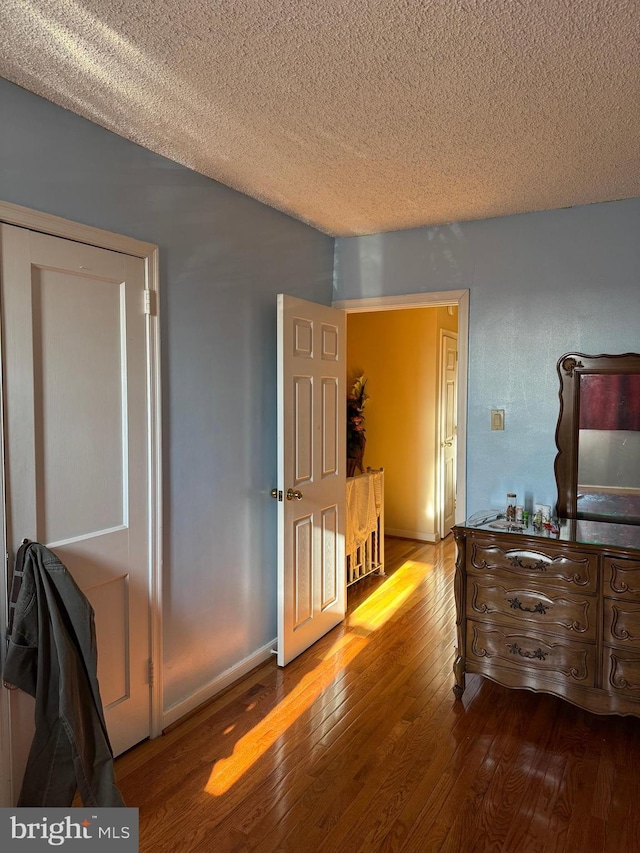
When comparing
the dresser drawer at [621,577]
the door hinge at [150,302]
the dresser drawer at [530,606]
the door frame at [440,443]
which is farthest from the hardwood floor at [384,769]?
the door frame at [440,443]

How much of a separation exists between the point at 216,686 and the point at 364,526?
192 centimetres

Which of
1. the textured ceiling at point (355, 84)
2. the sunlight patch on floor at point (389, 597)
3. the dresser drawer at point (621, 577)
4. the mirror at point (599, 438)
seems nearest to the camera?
the textured ceiling at point (355, 84)

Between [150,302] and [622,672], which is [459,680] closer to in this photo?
[622,672]

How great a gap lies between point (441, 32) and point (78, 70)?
111cm

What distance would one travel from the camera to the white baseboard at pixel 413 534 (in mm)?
5832

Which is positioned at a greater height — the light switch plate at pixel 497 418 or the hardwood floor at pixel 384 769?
the light switch plate at pixel 497 418

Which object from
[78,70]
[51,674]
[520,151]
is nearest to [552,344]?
[520,151]

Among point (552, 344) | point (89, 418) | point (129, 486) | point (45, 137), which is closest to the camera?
point (45, 137)

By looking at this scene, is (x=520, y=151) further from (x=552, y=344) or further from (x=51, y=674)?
(x=51, y=674)

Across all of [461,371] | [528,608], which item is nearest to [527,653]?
[528,608]

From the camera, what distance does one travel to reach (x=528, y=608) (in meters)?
2.75

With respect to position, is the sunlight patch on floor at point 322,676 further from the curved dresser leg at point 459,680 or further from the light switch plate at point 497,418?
the light switch plate at point 497,418

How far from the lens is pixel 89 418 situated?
2213 millimetres

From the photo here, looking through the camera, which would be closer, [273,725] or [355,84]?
[355,84]
